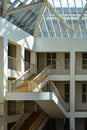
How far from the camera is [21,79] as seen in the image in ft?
115

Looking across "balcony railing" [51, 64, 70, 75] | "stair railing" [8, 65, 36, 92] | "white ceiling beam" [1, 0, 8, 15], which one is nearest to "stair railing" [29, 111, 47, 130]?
"stair railing" [8, 65, 36, 92]

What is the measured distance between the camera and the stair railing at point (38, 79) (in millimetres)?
30672

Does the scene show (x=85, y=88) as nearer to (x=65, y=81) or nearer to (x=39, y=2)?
(x=65, y=81)

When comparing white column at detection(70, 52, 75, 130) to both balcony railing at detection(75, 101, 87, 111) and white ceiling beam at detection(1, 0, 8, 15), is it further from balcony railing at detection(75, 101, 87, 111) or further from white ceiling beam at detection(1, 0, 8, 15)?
white ceiling beam at detection(1, 0, 8, 15)

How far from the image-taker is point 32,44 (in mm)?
39375

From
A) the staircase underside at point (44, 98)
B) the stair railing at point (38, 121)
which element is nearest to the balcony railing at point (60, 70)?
the stair railing at point (38, 121)

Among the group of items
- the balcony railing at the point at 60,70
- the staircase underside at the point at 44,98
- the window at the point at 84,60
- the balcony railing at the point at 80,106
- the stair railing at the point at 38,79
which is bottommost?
the balcony railing at the point at 80,106

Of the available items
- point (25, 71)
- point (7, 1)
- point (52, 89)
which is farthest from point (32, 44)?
point (7, 1)

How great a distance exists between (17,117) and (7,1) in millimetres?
10296

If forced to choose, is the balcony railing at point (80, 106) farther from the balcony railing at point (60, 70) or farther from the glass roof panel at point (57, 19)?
the glass roof panel at point (57, 19)

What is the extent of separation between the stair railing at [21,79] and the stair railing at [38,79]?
1292 millimetres

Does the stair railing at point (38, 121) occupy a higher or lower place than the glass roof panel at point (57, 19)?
lower

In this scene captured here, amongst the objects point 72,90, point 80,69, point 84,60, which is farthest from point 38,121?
point 84,60

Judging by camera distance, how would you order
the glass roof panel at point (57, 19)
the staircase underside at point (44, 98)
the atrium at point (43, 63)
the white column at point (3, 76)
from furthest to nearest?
1. the glass roof panel at point (57, 19)
2. the atrium at point (43, 63)
3. the white column at point (3, 76)
4. the staircase underside at point (44, 98)
